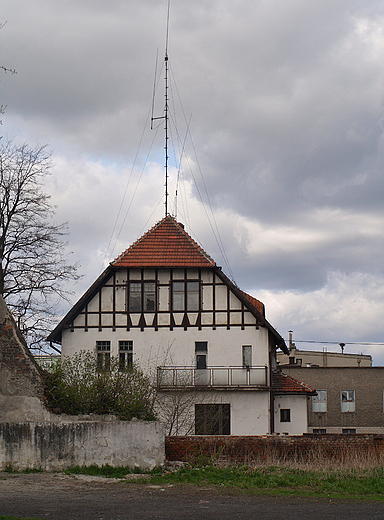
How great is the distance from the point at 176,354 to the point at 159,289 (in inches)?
130

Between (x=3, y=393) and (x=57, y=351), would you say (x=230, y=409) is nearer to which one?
(x=57, y=351)

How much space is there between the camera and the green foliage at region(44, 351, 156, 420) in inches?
737

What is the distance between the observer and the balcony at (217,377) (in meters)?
31.1

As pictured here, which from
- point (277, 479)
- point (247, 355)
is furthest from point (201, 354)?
point (277, 479)

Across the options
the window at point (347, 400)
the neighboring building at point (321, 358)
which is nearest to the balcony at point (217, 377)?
the window at point (347, 400)

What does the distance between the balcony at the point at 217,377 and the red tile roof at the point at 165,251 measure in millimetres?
5081

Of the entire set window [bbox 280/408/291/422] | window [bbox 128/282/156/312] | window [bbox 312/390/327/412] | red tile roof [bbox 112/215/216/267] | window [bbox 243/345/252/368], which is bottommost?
window [bbox 312/390/327/412]

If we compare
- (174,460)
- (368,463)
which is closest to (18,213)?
(174,460)

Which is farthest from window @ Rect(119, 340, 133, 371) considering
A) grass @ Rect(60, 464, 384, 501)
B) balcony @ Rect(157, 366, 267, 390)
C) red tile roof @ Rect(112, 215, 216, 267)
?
grass @ Rect(60, 464, 384, 501)

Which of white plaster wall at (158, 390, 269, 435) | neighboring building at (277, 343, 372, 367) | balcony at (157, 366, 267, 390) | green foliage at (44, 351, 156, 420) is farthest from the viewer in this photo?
neighboring building at (277, 343, 372, 367)

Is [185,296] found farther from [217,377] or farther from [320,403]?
[320,403]

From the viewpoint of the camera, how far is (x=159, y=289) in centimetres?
3278

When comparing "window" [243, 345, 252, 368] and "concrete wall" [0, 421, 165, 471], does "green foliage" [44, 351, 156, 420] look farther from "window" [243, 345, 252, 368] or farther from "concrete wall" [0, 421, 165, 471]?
"window" [243, 345, 252, 368]

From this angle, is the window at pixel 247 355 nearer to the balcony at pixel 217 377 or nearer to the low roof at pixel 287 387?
the balcony at pixel 217 377
